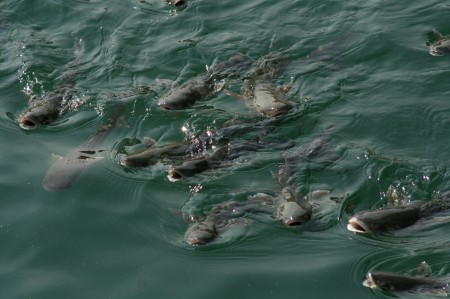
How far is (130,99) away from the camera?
9219mm

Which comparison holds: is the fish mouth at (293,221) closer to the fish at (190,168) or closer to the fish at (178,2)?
the fish at (190,168)

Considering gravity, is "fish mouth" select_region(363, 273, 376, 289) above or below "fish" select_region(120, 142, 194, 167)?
below

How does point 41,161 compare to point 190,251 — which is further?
point 41,161

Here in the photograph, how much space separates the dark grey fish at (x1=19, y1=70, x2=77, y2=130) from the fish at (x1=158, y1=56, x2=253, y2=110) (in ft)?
3.62

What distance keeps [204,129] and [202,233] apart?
183 cm

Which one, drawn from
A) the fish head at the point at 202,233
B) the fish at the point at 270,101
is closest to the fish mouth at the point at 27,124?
the fish at the point at 270,101

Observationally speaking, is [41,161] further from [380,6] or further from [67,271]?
[380,6]

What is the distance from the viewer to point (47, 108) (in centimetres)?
891

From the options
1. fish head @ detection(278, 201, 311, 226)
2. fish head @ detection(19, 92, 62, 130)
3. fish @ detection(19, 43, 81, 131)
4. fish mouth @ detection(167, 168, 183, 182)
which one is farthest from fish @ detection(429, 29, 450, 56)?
fish head @ detection(19, 92, 62, 130)

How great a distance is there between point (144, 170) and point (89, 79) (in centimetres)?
220

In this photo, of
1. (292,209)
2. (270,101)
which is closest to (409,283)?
(292,209)

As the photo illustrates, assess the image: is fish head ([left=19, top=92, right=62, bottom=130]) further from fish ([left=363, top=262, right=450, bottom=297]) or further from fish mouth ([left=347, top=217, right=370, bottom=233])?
fish ([left=363, top=262, right=450, bottom=297])

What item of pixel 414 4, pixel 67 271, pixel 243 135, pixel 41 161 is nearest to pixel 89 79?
pixel 41 161

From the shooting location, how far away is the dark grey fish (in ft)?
28.8
